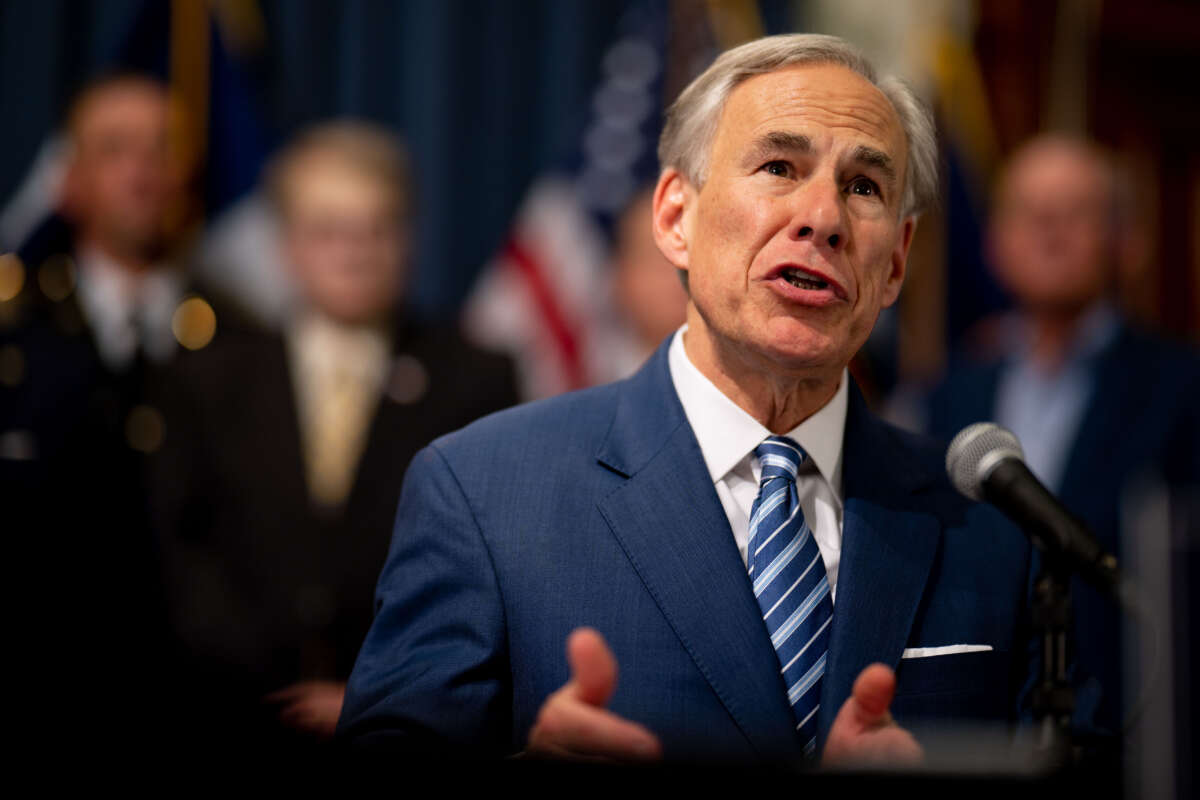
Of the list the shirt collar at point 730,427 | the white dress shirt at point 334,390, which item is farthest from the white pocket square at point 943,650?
the white dress shirt at point 334,390

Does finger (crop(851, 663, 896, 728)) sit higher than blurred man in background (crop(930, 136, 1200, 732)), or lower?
lower

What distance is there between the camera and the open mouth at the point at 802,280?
165 centimetres

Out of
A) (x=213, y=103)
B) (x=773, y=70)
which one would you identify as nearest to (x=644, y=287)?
(x=213, y=103)

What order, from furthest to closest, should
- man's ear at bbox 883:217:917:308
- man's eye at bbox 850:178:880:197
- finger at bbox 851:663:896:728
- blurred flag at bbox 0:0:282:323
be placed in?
blurred flag at bbox 0:0:282:323, man's ear at bbox 883:217:917:308, man's eye at bbox 850:178:880:197, finger at bbox 851:663:896:728

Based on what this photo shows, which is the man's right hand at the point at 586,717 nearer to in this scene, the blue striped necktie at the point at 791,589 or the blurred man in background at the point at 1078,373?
the blue striped necktie at the point at 791,589

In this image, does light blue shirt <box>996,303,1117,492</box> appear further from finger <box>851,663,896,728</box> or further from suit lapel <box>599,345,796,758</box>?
finger <box>851,663,896,728</box>

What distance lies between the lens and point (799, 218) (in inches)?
64.1

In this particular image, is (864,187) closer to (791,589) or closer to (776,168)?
(776,168)

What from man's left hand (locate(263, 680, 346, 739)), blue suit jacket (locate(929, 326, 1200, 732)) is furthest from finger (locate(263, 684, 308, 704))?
blue suit jacket (locate(929, 326, 1200, 732))

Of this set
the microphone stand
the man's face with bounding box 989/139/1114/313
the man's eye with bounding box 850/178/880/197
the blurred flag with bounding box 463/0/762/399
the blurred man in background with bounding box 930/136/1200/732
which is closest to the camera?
the microphone stand

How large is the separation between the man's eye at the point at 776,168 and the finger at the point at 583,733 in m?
0.73

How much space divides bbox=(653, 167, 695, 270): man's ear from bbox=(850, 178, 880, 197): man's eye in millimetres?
238

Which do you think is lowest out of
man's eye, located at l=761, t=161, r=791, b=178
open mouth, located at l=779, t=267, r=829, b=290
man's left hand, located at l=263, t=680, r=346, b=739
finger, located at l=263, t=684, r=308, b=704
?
man's left hand, located at l=263, t=680, r=346, b=739

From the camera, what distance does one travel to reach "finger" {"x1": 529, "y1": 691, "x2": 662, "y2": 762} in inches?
48.9
